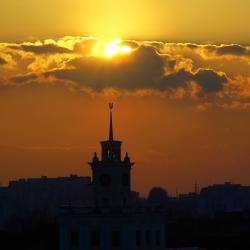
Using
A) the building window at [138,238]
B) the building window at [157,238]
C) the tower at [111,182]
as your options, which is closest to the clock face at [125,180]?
A: the tower at [111,182]

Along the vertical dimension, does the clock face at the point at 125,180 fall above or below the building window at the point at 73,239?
above

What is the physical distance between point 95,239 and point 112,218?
41.3 inches

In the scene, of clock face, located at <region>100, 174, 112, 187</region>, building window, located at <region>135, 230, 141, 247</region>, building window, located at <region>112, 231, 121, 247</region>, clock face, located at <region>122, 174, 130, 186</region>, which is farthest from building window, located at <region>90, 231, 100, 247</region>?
clock face, located at <region>122, 174, 130, 186</region>

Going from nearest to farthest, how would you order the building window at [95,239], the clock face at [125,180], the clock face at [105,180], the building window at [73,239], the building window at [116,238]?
the building window at [116,238], the building window at [95,239], the building window at [73,239], the clock face at [105,180], the clock face at [125,180]

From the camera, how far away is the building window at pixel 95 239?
50.6 m

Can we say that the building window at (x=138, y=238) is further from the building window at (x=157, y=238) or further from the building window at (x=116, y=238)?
the building window at (x=157, y=238)

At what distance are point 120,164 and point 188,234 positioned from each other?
69.7m

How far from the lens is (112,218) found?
50.7 metres

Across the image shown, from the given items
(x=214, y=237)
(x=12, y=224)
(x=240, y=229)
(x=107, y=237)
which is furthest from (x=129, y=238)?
(x=12, y=224)

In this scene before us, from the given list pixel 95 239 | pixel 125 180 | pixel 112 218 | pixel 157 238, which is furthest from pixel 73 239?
pixel 157 238

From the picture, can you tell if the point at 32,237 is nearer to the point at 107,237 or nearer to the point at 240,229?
the point at 240,229

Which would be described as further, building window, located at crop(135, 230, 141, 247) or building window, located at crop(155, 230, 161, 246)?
building window, located at crop(155, 230, 161, 246)

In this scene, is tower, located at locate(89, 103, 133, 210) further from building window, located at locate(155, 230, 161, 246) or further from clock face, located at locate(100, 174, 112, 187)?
building window, located at locate(155, 230, 161, 246)

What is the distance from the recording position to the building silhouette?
50.5 meters
